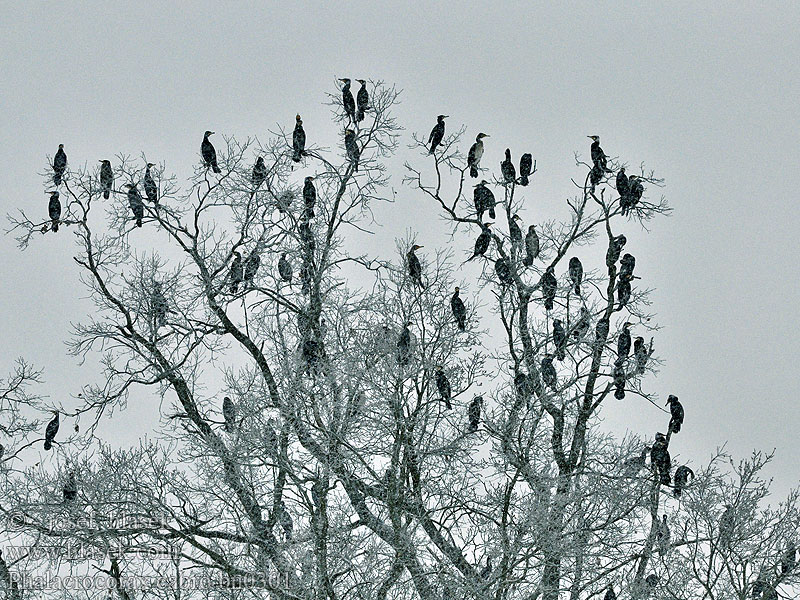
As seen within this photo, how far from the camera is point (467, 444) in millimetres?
18812

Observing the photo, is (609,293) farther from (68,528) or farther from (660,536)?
(68,528)

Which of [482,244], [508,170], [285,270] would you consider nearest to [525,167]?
[508,170]

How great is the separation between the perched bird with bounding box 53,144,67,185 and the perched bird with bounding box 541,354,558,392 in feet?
22.7

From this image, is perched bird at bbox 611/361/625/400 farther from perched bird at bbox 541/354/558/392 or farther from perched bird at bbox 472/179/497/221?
perched bird at bbox 472/179/497/221

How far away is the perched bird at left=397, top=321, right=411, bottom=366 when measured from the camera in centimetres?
1825

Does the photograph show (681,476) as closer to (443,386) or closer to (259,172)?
(443,386)

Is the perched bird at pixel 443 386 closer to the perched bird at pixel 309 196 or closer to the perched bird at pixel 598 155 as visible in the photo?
the perched bird at pixel 309 196

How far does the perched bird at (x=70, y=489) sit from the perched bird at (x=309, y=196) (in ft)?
15.5

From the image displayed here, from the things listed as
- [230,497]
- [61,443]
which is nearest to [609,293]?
[230,497]

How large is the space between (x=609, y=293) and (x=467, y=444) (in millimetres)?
3375

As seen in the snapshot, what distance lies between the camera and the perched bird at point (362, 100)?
20.3 metres

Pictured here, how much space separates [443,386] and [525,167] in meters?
4.28

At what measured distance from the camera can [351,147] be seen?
2025 cm

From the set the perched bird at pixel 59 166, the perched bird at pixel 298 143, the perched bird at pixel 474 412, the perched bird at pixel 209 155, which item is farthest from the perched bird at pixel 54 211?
the perched bird at pixel 474 412
